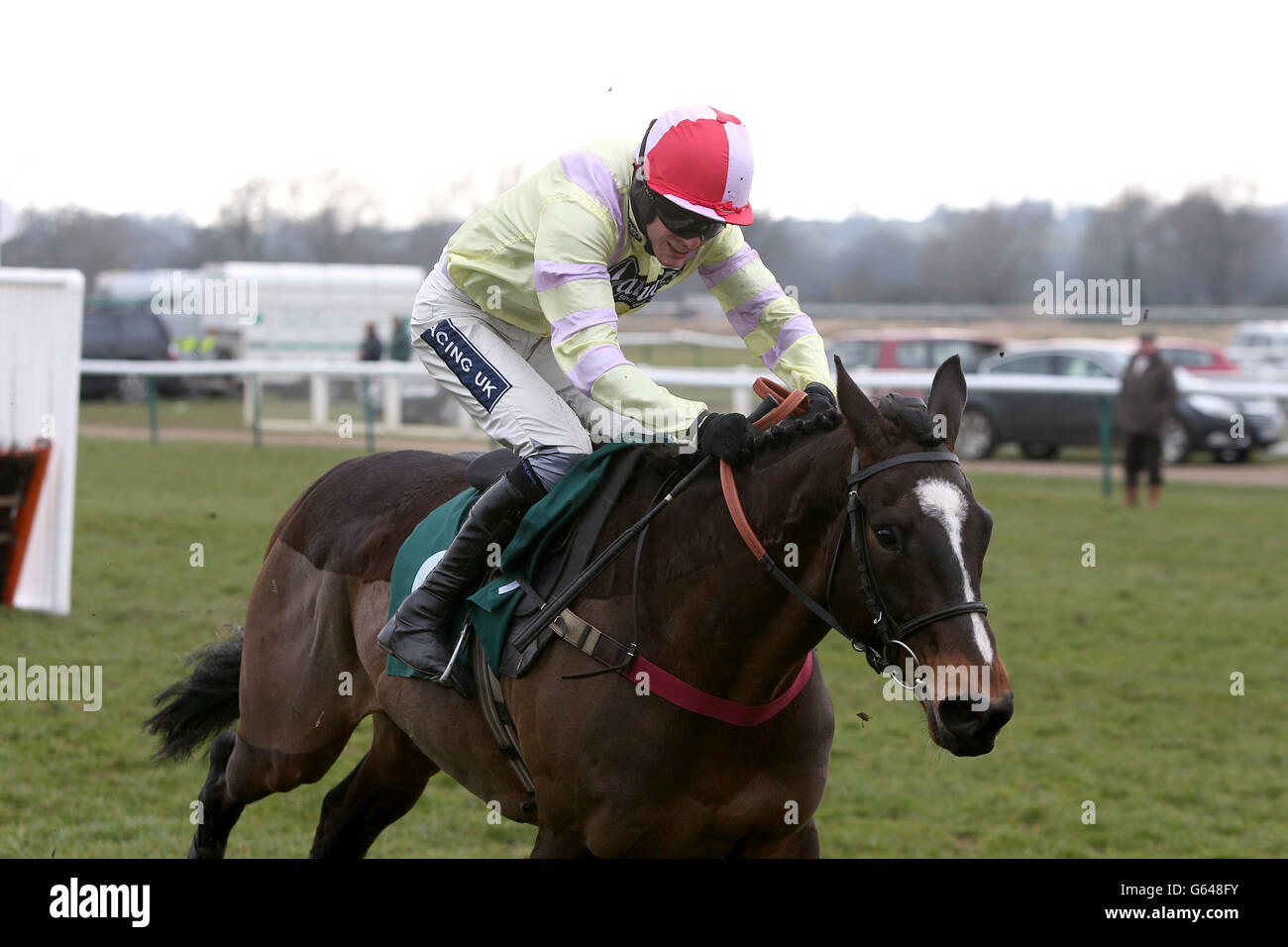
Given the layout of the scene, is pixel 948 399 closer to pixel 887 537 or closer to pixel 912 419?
pixel 912 419

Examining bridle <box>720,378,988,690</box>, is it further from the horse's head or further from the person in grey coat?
the person in grey coat

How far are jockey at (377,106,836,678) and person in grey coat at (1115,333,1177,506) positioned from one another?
1111 cm

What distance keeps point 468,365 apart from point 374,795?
1559mm

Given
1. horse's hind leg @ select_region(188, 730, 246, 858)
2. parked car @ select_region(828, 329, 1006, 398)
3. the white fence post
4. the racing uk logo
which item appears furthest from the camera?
parked car @ select_region(828, 329, 1006, 398)

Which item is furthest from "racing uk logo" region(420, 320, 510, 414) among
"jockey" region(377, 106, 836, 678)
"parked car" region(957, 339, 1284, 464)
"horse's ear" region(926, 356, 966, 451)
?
"parked car" region(957, 339, 1284, 464)

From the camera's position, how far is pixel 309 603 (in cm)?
423

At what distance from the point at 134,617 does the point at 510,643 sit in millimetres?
6259

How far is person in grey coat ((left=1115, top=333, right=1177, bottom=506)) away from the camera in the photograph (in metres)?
13.9

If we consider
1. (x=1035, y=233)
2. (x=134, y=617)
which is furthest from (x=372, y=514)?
(x=1035, y=233)

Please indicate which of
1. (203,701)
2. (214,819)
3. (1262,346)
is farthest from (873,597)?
(1262,346)

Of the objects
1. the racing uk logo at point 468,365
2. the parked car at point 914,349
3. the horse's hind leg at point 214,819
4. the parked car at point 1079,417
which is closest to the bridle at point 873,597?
the racing uk logo at point 468,365

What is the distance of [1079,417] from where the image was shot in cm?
1712
